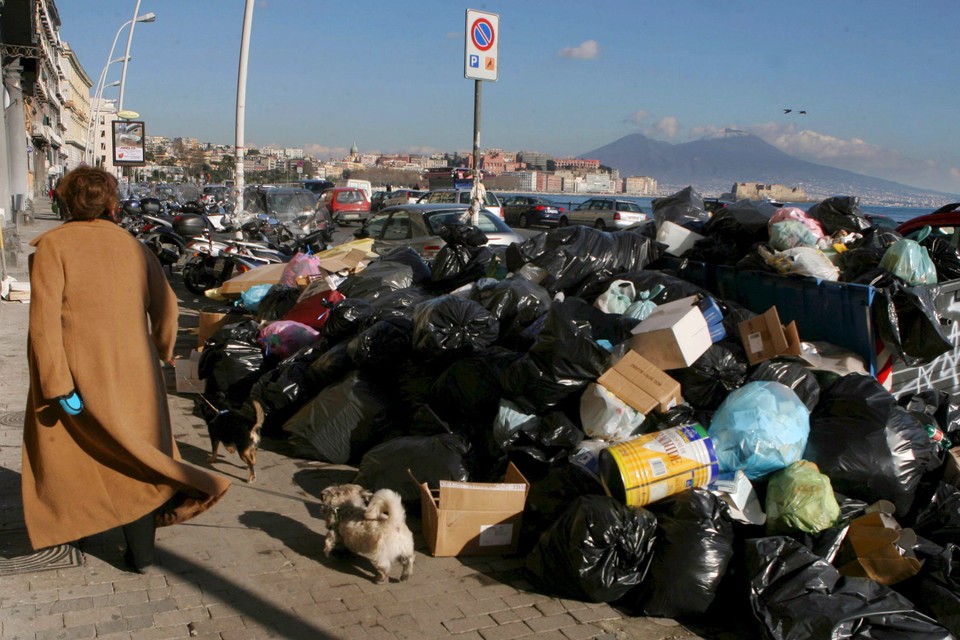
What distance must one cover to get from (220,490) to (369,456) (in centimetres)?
120

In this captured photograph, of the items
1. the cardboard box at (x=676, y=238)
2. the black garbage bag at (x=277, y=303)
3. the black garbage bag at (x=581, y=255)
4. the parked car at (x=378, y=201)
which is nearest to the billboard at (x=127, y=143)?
the parked car at (x=378, y=201)

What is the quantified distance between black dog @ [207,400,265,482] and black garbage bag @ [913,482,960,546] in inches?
141

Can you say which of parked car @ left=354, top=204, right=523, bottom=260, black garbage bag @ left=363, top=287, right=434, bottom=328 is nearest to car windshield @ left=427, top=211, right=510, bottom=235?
parked car @ left=354, top=204, right=523, bottom=260

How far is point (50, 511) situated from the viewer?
3439mm

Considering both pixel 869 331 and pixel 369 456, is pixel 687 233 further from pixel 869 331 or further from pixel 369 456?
pixel 369 456

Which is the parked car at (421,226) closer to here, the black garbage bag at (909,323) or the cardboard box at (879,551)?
the black garbage bag at (909,323)

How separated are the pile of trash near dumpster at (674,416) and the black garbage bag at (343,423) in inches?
0.6

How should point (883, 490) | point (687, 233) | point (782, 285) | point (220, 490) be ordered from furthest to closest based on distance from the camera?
point (687, 233)
point (782, 285)
point (883, 490)
point (220, 490)

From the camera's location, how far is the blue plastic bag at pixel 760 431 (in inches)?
155

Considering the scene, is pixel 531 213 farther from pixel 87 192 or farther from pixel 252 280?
pixel 87 192

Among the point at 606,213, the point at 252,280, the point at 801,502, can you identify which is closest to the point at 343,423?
the point at 801,502

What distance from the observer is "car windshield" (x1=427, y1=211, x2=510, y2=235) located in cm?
1212

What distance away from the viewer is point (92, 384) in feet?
11.0

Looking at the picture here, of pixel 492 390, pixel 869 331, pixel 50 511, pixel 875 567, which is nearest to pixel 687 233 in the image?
pixel 869 331
